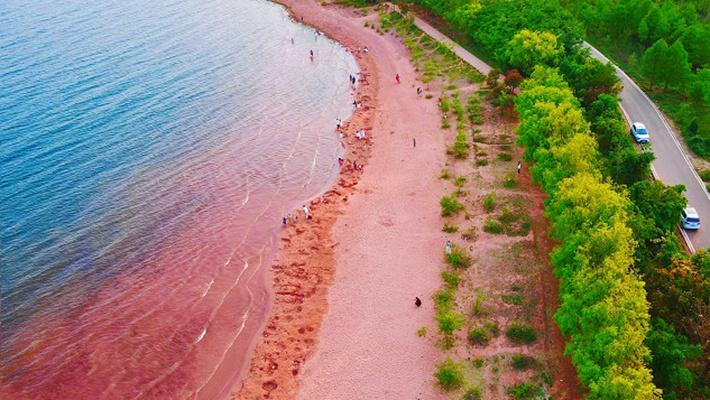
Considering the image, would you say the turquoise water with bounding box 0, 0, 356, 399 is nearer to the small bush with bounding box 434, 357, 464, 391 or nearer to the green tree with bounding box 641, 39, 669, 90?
the small bush with bounding box 434, 357, 464, 391

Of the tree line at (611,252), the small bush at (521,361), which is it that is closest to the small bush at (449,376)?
the small bush at (521,361)

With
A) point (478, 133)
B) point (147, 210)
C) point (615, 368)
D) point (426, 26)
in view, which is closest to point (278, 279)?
point (147, 210)

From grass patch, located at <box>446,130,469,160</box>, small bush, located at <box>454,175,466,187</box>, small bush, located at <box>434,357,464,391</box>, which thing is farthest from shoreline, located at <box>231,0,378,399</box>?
small bush, located at <box>454,175,466,187</box>

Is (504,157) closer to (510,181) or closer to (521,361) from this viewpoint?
(510,181)

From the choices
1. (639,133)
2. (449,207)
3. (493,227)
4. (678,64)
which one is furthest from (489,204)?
(678,64)

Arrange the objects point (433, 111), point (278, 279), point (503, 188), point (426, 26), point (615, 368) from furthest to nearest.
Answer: point (426, 26), point (433, 111), point (503, 188), point (278, 279), point (615, 368)

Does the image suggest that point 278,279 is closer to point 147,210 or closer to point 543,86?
point 147,210
